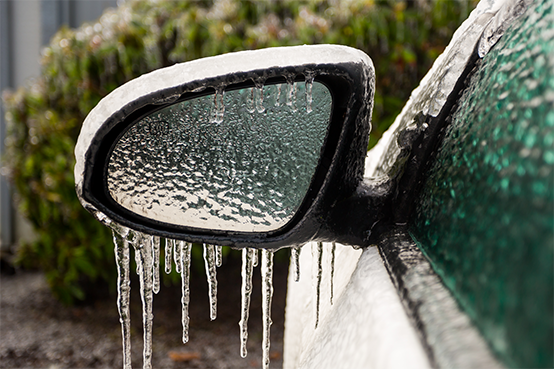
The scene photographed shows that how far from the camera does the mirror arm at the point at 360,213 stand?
0.63m

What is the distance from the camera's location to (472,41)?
576 millimetres

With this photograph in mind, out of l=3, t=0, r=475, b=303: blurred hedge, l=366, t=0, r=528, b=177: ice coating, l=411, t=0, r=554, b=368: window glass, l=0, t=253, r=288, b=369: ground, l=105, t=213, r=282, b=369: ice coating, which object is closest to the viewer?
l=411, t=0, r=554, b=368: window glass

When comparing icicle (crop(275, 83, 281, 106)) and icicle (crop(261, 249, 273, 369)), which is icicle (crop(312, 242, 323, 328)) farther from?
icicle (crop(275, 83, 281, 106))

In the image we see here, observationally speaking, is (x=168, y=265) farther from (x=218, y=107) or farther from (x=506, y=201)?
(x=506, y=201)

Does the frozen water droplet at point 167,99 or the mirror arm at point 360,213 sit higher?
the frozen water droplet at point 167,99

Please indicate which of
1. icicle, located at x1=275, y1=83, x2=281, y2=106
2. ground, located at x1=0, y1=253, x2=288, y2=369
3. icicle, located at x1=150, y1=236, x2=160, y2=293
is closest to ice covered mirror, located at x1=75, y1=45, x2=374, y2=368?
icicle, located at x1=275, y1=83, x2=281, y2=106

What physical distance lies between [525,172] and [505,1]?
0.34 metres

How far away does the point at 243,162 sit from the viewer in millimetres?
685

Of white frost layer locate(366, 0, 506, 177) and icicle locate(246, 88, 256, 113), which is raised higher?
white frost layer locate(366, 0, 506, 177)

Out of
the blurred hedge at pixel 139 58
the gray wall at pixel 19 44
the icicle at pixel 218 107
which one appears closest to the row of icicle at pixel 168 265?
the icicle at pixel 218 107

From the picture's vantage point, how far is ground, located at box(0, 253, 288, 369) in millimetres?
2975

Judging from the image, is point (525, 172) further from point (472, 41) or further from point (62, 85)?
point (62, 85)

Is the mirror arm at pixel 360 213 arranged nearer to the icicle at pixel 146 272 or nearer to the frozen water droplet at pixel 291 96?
the frozen water droplet at pixel 291 96

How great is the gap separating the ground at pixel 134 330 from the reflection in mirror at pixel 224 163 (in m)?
2.61
